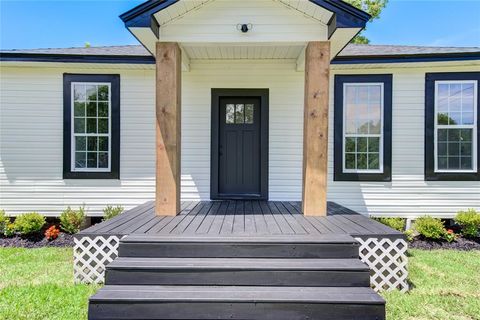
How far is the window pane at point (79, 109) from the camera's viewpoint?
5859 mm

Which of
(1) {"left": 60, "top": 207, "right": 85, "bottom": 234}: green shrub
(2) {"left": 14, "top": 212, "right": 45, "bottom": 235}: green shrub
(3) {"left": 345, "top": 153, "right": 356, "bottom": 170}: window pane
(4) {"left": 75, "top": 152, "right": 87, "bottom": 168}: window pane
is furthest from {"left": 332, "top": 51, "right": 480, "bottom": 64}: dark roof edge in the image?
(2) {"left": 14, "top": 212, "right": 45, "bottom": 235}: green shrub

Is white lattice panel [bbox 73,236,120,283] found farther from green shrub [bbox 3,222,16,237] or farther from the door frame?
green shrub [bbox 3,222,16,237]

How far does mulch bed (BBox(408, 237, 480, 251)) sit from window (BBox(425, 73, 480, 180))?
45.2 inches

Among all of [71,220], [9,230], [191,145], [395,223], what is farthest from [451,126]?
[9,230]

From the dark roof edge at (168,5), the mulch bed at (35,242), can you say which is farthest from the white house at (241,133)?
the dark roof edge at (168,5)

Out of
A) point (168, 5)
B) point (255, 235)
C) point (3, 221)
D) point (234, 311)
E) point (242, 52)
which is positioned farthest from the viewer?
point (3, 221)

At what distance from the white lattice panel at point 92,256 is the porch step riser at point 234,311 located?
42.0 inches

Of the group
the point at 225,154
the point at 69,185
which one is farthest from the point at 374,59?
the point at 69,185

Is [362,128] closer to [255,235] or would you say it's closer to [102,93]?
[255,235]

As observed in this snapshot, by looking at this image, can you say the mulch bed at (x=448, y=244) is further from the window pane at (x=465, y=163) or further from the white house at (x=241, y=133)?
the window pane at (x=465, y=163)

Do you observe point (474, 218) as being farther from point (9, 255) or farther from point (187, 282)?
point (9, 255)

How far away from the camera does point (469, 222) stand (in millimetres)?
5469

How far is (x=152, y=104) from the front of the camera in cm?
589

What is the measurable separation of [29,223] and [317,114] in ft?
17.5
